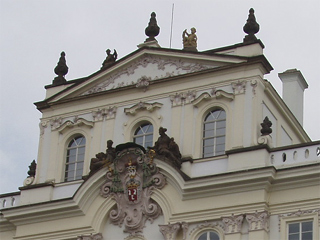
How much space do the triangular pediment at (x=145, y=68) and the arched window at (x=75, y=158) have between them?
1632 mm

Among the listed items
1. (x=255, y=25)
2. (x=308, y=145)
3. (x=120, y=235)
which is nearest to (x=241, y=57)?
(x=255, y=25)

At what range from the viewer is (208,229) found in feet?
107

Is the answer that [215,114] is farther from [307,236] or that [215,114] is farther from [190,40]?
[307,236]

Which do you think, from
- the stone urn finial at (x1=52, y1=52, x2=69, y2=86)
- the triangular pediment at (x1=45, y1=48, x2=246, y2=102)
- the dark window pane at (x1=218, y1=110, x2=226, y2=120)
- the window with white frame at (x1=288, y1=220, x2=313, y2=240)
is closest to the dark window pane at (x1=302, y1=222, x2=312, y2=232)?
the window with white frame at (x1=288, y1=220, x2=313, y2=240)

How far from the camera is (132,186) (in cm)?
3406

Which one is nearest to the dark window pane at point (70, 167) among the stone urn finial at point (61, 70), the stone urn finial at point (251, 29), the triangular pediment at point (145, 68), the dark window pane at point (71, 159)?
the dark window pane at point (71, 159)

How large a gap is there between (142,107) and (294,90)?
22.0 feet

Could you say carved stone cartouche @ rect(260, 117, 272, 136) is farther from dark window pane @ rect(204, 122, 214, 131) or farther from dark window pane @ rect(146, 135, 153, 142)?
dark window pane @ rect(146, 135, 153, 142)

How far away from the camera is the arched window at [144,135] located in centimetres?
3553

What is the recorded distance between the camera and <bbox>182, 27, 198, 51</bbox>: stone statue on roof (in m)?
36.4

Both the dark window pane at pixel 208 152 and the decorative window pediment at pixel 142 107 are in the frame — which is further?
the decorative window pediment at pixel 142 107

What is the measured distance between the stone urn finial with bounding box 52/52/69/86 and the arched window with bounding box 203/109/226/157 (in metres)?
6.04

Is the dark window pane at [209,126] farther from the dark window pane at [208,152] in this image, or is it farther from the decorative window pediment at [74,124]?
the decorative window pediment at [74,124]

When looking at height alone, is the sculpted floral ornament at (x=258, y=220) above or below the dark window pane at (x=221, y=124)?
below
